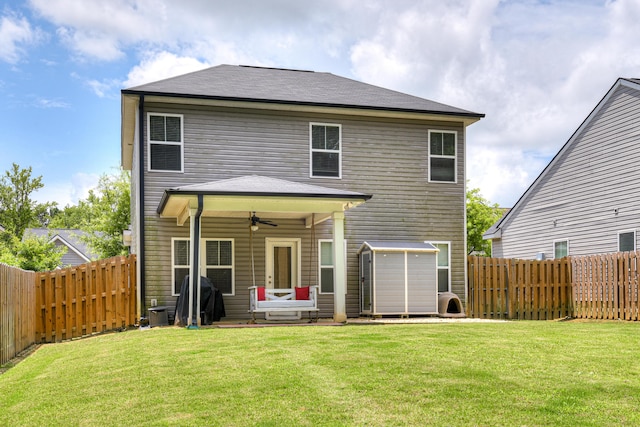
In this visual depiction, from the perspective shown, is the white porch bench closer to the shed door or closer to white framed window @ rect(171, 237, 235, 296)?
white framed window @ rect(171, 237, 235, 296)

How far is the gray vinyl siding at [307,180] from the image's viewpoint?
53.7 ft

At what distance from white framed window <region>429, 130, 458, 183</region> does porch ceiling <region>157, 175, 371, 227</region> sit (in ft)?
14.5

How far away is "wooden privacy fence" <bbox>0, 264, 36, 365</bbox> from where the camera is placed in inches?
398

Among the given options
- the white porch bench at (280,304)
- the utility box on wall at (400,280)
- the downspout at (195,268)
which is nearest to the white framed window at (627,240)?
the utility box on wall at (400,280)

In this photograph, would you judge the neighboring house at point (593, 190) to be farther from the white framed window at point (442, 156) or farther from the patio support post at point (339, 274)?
the patio support post at point (339, 274)

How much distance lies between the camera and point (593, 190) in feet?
70.1

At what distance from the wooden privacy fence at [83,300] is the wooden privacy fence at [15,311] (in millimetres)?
428

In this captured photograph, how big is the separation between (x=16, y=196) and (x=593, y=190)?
38303 mm

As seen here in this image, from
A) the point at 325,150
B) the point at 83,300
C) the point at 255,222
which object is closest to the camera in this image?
the point at 83,300

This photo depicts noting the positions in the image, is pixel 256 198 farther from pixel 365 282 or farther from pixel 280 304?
pixel 365 282

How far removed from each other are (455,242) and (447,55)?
17.5 feet

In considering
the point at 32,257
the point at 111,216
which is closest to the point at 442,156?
the point at 32,257

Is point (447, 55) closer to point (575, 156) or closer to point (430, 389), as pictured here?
point (575, 156)

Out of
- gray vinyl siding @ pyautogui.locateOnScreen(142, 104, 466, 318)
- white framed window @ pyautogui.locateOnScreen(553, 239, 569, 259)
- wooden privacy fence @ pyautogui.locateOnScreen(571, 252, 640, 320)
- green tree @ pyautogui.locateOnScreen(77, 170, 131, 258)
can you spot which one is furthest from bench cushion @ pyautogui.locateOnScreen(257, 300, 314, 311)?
green tree @ pyautogui.locateOnScreen(77, 170, 131, 258)
